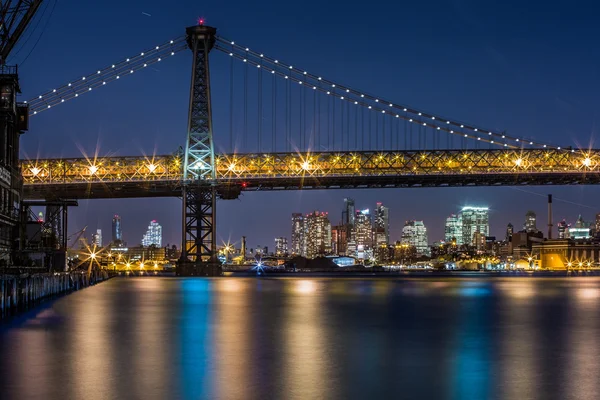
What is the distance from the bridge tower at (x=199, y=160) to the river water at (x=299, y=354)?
48537mm

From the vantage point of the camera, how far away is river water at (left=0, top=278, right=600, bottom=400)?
1528 centimetres

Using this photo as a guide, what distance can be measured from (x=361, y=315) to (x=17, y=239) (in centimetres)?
3451

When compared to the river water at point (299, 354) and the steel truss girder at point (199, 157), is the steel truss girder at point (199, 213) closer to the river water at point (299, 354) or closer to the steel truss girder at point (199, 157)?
the steel truss girder at point (199, 157)

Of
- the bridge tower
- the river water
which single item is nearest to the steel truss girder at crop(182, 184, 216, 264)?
the bridge tower

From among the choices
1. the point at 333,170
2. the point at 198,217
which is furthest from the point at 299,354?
the point at 333,170

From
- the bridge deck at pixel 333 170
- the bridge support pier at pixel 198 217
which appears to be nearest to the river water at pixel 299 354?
the bridge support pier at pixel 198 217

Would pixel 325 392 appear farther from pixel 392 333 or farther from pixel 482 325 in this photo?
pixel 482 325

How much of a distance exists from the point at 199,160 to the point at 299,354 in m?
65.4

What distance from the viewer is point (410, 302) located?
41.8m

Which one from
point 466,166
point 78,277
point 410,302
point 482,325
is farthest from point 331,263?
point 482,325

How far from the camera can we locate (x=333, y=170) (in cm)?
10500

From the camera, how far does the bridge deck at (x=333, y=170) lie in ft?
324

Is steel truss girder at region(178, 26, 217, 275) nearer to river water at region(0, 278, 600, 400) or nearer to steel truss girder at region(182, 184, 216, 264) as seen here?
steel truss girder at region(182, 184, 216, 264)

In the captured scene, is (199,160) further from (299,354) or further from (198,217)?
(299,354)
